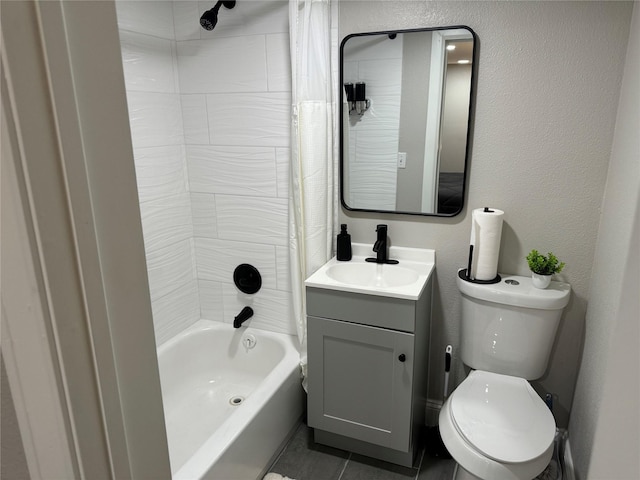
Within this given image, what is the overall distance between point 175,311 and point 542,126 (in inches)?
78.2

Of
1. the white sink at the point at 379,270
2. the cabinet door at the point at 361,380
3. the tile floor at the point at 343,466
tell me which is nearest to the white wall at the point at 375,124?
the white sink at the point at 379,270

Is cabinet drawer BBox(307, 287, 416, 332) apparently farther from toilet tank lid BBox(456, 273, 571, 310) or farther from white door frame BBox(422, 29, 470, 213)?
white door frame BBox(422, 29, 470, 213)

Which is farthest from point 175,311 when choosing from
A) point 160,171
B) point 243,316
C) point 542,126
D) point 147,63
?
point 542,126

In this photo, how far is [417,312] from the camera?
1.82 meters

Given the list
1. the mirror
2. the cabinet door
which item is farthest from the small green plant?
the cabinet door

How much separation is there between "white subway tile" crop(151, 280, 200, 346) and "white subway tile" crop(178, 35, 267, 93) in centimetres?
108

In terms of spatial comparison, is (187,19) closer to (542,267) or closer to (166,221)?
(166,221)

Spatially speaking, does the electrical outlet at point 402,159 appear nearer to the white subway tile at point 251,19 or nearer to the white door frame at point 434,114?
the white door frame at point 434,114

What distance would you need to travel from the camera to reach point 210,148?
7.66 feet

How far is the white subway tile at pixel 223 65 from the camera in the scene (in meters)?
2.14

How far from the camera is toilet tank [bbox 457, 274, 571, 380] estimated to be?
1.82 metres

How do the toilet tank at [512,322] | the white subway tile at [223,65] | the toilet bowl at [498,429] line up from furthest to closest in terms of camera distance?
the white subway tile at [223,65], the toilet tank at [512,322], the toilet bowl at [498,429]

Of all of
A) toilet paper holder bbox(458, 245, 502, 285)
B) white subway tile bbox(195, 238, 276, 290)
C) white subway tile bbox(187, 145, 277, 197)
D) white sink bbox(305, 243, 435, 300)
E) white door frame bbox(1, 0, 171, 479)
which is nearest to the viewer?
white door frame bbox(1, 0, 171, 479)

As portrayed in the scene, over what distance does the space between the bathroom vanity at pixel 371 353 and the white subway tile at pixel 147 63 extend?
1.19 m
